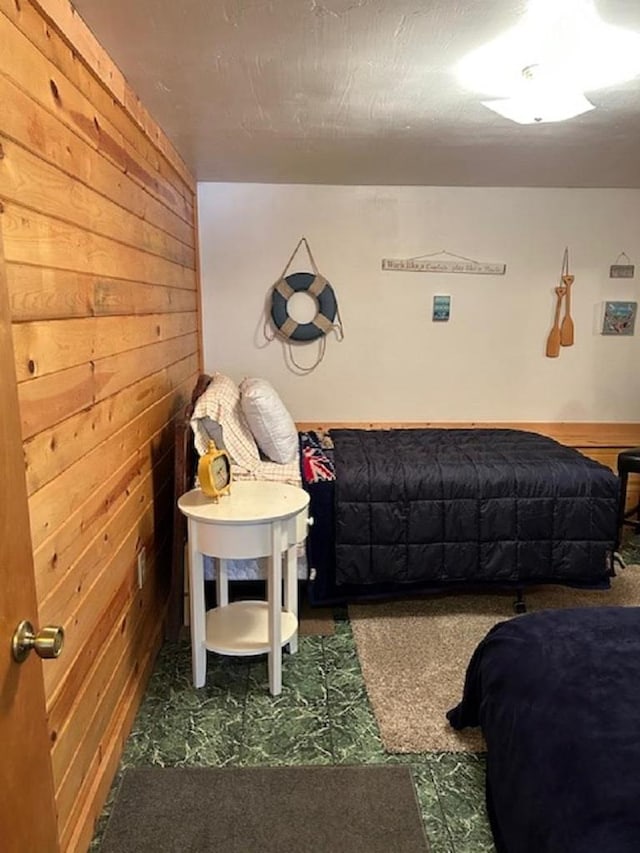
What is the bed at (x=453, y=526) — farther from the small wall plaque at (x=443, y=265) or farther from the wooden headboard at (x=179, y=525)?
the small wall plaque at (x=443, y=265)

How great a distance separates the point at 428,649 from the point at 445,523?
1.82 ft

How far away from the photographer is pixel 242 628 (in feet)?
7.91

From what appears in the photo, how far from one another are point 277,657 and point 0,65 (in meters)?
1.93

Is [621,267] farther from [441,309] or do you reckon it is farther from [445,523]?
[445,523]

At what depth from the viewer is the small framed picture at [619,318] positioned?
4270mm

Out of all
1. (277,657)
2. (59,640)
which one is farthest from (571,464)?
(59,640)

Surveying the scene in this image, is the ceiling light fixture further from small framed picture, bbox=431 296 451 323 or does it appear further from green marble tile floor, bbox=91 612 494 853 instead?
green marble tile floor, bbox=91 612 494 853

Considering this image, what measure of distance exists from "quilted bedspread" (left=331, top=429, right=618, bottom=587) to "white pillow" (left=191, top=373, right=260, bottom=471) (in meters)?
0.42

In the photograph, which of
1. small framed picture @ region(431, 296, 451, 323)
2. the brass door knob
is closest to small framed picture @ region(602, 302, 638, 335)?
small framed picture @ region(431, 296, 451, 323)

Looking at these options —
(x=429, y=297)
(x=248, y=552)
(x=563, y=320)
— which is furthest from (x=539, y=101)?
(x=563, y=320)

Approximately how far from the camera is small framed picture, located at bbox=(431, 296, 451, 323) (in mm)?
4230

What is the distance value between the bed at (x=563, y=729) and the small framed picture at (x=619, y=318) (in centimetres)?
305

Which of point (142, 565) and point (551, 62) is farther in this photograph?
point (142, 565)

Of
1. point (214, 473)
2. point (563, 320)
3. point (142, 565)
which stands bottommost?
point (142, 565)
